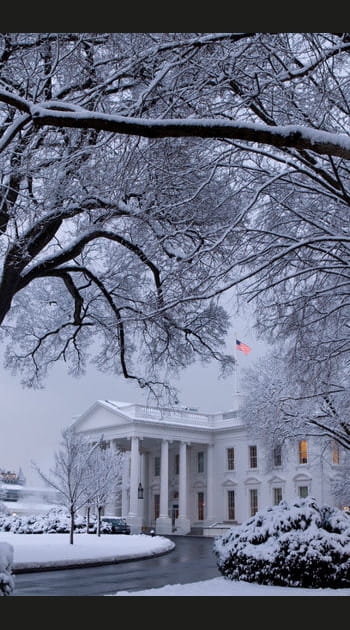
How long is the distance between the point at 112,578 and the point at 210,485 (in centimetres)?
4274

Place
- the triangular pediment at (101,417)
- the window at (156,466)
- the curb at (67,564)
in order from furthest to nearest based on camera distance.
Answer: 1. the window at (156,466)
2. the triangular pediment at (101,417)
3. the curb at (67,564)

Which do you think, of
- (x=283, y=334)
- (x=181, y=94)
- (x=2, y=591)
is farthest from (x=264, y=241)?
(x=2, y=591)

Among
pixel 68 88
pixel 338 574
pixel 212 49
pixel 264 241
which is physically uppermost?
pixel 68 88

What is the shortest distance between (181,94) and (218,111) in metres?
0.69

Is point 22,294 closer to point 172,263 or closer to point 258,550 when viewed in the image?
point 172,263

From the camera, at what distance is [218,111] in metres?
7.96

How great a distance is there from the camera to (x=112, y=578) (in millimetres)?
15570

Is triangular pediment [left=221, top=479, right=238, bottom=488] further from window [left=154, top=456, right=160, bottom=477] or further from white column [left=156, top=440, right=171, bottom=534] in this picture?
window [left=154, top=456, right=160, bottom=477]

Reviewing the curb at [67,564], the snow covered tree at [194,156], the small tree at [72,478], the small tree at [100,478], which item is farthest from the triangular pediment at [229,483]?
the snow covered tree at [194,156]

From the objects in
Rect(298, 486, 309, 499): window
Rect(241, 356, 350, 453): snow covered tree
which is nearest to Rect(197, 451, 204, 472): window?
Rect(298, 486, 309, 499): window

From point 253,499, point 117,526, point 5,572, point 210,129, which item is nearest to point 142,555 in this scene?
point 5,572

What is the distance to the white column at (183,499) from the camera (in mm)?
52344

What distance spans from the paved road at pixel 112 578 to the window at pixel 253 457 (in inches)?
1308

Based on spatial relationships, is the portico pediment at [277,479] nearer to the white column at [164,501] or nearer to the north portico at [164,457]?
the north portico at [164,457]
